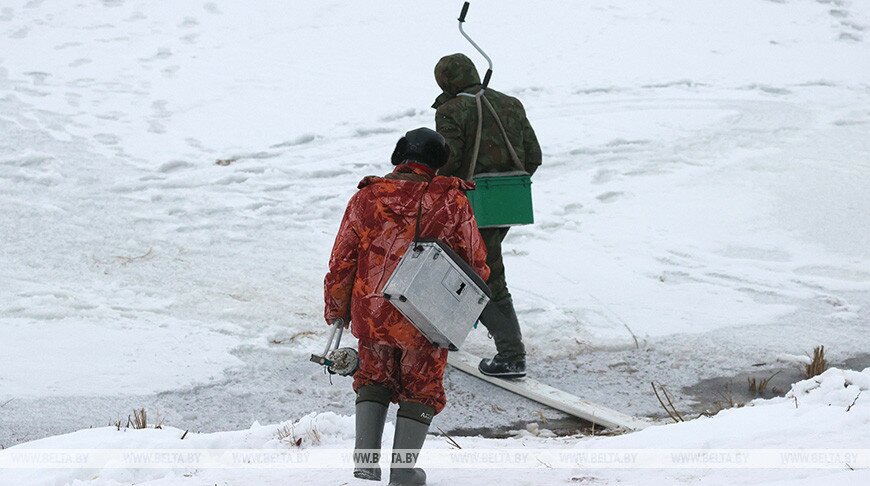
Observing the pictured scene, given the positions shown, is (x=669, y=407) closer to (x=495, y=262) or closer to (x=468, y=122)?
(x=495, y=262)

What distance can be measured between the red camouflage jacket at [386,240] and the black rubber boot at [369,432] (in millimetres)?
228

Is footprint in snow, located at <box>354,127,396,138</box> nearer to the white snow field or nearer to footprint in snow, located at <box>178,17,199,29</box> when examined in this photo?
the white snow field

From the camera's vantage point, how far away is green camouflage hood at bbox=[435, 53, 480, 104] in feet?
18.9

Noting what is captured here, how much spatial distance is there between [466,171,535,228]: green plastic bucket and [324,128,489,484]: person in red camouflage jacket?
1.55 metres

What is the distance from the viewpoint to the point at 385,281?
4.07 m

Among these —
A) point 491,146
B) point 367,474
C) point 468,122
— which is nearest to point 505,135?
point 491,146

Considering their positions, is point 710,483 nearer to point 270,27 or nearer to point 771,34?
point 270,27

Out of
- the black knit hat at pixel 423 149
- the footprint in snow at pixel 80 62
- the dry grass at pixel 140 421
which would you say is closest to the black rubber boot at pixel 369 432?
the black knit hat at pixel 423 149

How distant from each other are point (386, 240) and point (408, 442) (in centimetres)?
78

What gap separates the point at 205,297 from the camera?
7129mm

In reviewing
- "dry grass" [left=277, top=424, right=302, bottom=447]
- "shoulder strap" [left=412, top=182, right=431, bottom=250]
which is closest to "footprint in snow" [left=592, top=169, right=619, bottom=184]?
"dry grass" [left=277, top=424, right=302, bottom=447]

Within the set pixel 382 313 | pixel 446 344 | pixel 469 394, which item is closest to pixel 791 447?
pixel 446 344

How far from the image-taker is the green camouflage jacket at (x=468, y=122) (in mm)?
5742

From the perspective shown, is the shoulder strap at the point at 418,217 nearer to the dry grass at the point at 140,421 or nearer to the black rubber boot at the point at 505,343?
the dry grass at the point at 140,421
